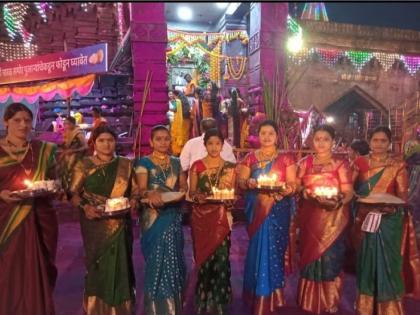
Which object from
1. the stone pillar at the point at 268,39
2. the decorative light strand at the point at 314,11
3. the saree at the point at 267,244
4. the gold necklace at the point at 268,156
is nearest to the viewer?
the saree at the point at 267,244

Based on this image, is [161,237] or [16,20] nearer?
[161,237]

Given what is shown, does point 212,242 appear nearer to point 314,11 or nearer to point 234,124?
point 234,124

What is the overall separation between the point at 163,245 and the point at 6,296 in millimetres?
1244

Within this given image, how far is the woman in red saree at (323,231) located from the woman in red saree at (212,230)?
694 millimetres

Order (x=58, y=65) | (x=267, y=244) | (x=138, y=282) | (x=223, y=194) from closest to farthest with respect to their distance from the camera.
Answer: (x=223, y=194), (x=267, y=244), (x=138, y=282), (x=58, y=65)

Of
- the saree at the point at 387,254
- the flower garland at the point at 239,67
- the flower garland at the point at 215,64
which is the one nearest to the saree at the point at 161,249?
the saree at the point at 387,254

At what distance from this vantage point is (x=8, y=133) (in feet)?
9.00

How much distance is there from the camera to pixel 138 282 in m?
3.91

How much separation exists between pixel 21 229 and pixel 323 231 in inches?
97.9

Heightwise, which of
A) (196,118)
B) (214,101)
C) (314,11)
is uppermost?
(314,11)

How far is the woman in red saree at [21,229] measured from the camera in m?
2.66

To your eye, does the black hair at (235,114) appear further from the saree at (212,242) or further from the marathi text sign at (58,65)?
the saree at (212,242)

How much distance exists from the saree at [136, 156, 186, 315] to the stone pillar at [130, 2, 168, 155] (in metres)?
4.91

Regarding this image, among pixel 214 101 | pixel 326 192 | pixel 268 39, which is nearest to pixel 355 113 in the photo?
pixel 268 39
